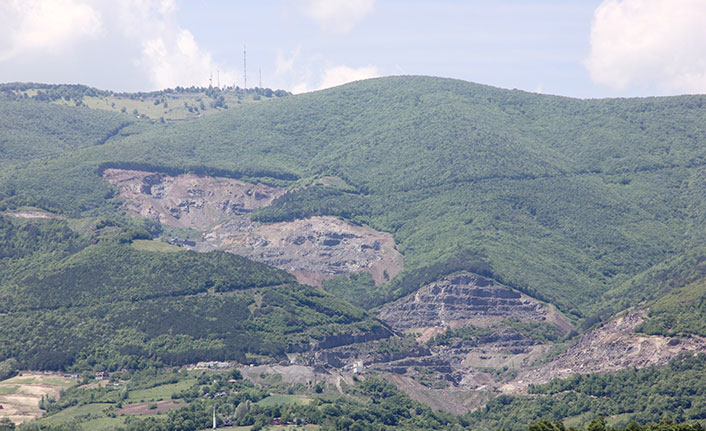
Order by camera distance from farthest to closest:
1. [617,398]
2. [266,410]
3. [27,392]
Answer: [27,392], [617,398], [266,410]

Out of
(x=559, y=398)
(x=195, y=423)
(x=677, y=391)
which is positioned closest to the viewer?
(x=195, y=423)

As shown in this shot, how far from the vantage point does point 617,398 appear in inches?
7224

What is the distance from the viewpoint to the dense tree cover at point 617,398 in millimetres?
174625

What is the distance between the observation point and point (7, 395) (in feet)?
598

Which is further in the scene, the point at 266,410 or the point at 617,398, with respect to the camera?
the point at 617,398

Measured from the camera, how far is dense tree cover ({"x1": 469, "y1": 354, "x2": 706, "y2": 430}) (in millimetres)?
174625

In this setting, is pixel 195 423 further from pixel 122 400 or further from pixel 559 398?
pixel 559 398

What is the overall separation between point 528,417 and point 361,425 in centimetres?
3002

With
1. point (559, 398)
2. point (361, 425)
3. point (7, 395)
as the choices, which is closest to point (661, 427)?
point (361, 425)

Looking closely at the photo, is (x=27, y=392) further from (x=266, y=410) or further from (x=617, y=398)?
(x=617, y=398)

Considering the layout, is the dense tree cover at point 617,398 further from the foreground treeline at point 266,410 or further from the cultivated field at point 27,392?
the cultivated field at point 27,392

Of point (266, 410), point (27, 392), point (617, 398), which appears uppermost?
point (27, 392)

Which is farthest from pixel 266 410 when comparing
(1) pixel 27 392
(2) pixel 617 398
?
(2) pixel 617 398

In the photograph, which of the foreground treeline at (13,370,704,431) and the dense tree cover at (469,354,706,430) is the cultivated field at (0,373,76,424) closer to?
the foreground treeline at (13,370,704,431)
